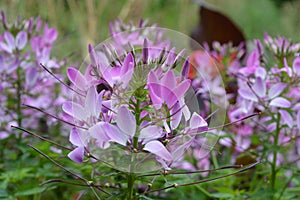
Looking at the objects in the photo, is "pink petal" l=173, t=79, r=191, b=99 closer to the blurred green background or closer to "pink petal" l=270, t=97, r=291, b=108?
"pink petal" l=270, t=97, r=291, b=108

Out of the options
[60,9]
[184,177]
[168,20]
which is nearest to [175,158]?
[184,177]

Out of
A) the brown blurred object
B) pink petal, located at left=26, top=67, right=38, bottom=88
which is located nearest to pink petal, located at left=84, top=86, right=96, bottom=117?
pink petal, located at left=26, top=67, right=38, bottom=88

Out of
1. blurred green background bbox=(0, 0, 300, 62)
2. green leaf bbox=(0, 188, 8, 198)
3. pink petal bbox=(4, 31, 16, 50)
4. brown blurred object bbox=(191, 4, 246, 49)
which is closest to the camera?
green leaf bbox=(0, 188, 8, 198)

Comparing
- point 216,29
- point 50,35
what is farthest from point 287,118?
point 216,29

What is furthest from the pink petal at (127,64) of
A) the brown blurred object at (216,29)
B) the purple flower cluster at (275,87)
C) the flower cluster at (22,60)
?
the brown blurred object at (216,29)

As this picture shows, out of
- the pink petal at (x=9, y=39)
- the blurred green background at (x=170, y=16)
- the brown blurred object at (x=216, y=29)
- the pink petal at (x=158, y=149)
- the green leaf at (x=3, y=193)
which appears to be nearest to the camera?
the pink petal at (x=158, y=149)

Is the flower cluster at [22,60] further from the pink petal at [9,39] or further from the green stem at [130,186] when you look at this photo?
the green stem at [130,186]

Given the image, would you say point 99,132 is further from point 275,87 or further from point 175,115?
point 275,87
